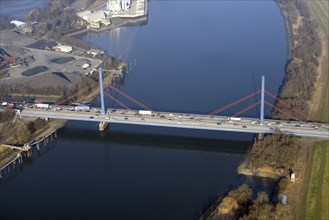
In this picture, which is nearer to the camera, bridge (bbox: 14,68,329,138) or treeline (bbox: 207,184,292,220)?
treeline (bbox: 207,184,292,220)

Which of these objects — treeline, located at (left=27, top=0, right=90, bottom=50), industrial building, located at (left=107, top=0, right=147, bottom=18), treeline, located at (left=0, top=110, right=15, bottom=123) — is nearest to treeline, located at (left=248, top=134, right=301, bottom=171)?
treeline, located at (left=0, top=110, right=15, bottom=123)

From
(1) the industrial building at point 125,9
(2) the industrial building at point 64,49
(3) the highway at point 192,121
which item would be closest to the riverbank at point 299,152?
(3) the highway at point 192,121

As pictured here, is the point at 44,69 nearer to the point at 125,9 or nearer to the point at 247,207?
the point at 125,9

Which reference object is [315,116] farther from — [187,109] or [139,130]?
[139,130]

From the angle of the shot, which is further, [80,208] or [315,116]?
[315,116]

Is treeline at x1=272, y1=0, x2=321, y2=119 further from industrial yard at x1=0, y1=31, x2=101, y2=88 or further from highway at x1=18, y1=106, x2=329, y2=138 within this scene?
industrial yard at x1=0, y1=31, x2=101, y2=88

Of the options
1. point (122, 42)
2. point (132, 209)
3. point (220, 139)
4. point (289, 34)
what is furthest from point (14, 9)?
point (132, 209)

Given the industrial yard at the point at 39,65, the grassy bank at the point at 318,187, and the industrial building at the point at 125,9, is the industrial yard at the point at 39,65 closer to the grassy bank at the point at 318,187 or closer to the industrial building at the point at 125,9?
the industrial building at the point at 125,9
